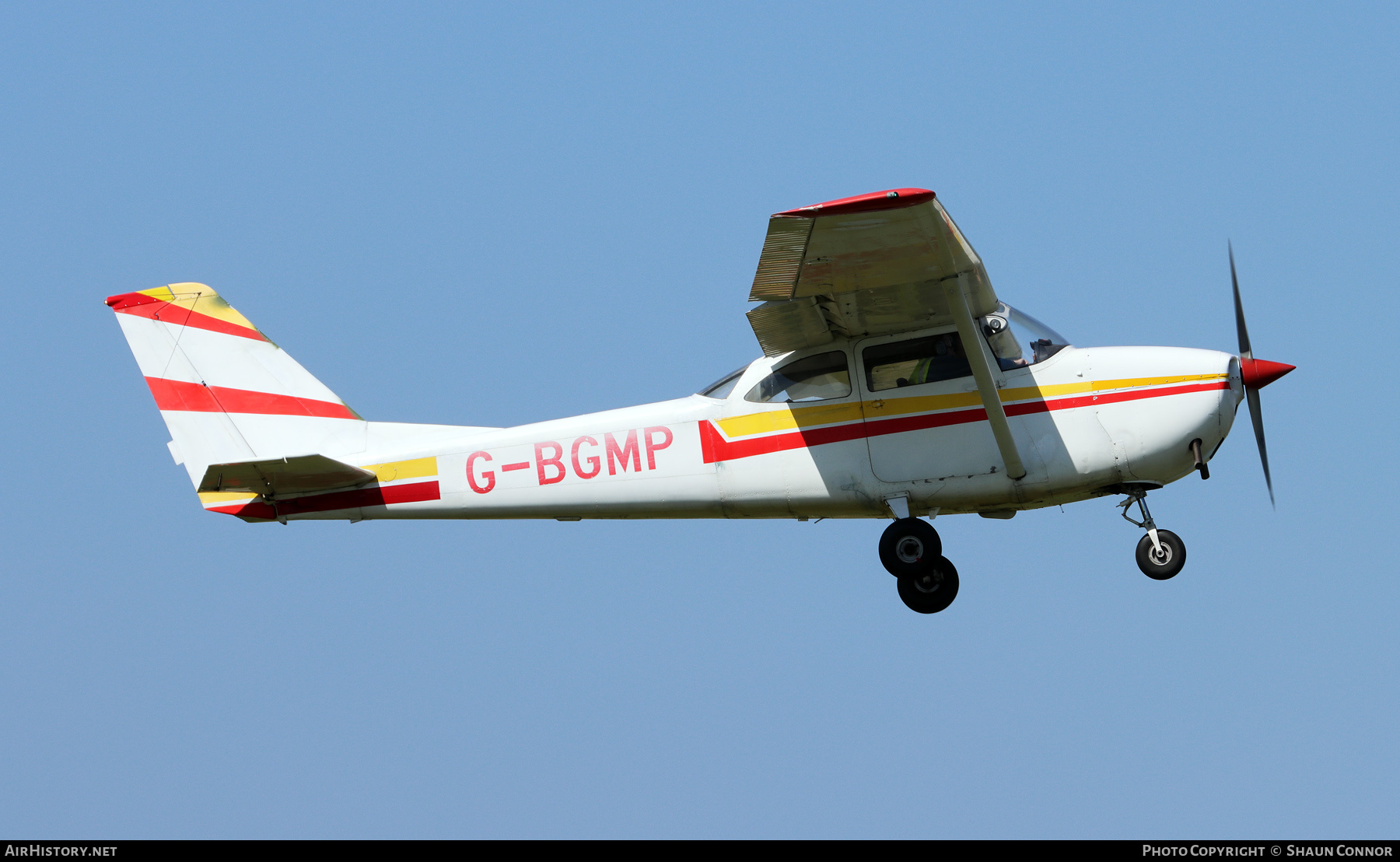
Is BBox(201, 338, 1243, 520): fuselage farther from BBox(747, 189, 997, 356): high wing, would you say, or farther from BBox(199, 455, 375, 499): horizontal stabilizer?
→ BBox(747, 189, 997, 356): high wing

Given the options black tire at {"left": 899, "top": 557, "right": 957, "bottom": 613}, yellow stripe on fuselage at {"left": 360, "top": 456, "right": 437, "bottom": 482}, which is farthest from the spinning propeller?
yellow stripe on fuselage at {"left": 360, "top": 456, "right": 437, "bottom": 482}

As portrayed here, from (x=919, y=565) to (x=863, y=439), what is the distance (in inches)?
44.5

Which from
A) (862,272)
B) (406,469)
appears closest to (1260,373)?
(862,272)

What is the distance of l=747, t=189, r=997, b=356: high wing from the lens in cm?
988

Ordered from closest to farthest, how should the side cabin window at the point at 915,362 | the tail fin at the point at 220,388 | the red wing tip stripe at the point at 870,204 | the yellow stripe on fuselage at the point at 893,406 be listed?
the red wing tip stripe at the point at 870,204, the yellow stripe on fuselage at the point at 893,406, the side cabin window at the point at 915,362, the tail fin at the point at 220,388

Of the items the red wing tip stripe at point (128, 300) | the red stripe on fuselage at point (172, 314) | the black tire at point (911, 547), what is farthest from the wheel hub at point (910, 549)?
the red wing tip stripe at point (128, 300)

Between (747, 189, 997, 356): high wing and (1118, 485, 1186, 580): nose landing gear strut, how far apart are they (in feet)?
7.29

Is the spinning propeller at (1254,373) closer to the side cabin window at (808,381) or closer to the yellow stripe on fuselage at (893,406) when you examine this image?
the yellow stripe on fuselage at (893,406)

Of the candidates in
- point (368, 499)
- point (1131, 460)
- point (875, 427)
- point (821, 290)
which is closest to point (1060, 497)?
point (1131, 460)

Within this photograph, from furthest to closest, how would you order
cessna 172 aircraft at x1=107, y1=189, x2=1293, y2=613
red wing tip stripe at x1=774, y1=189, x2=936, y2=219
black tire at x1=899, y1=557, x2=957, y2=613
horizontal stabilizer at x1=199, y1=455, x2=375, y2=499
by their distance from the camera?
1. horizontal stabilizer at x1=199, y1=455, x2=375, y2=499
2. black tire at x1=899, y1=557, x2=957, y2=613
3. cessna 172 aircraft at x1=107, y1=189, x2=1293, y2=613
4. red wing tip stripe at x1=774, y1=189, x2=936, y2=219

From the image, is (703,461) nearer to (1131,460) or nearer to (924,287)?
(924,287)

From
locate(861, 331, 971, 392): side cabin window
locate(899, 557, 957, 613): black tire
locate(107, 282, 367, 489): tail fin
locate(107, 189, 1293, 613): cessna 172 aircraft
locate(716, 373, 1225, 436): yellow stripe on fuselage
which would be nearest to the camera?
locate(107, 189, 1293, 613): cessna 172 aircraft

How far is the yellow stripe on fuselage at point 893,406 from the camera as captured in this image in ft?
38.0

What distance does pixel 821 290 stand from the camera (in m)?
11.1
